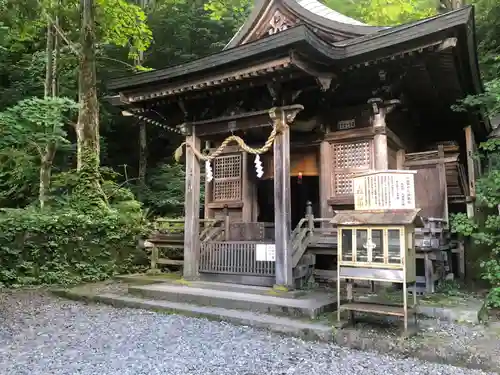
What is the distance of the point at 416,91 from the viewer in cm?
787

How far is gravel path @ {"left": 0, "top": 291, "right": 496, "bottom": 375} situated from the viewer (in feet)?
13.1

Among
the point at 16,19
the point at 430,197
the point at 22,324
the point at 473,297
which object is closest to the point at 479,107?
the point at 430,197

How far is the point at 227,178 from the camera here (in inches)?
392

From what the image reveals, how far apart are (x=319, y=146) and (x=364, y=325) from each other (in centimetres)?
421

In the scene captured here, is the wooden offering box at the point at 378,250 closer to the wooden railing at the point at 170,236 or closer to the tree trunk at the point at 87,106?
the wooden railing at the point at 170,236

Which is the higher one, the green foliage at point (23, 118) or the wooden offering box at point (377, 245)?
the green foliage at point (23, 118)

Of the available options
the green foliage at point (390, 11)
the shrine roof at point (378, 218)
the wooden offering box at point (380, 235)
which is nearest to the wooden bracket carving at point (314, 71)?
the wooden offering box at point (380, 235)

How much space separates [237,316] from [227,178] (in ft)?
15.3

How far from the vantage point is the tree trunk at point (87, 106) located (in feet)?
37.2

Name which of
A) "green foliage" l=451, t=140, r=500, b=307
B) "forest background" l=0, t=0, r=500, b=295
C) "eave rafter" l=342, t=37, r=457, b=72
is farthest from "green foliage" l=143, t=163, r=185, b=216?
"green foliage" l=451, t=140, r=500, b=307

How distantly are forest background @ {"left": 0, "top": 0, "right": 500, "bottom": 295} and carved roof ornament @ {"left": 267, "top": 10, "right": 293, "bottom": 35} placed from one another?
4.91 metres

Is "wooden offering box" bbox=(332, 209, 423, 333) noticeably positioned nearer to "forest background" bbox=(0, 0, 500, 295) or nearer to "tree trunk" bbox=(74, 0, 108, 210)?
"forest background" bbox=(0, 0, 500, 295)

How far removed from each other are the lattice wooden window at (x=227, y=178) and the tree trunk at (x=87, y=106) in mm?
3757

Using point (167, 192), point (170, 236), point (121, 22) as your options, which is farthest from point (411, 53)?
point (167, 192)
